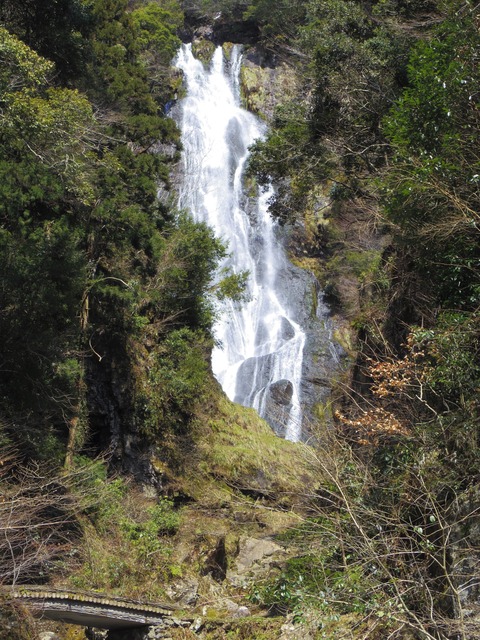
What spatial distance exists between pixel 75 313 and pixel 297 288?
53.7 ft

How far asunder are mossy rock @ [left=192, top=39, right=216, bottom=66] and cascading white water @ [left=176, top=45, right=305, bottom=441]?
36 centimetres

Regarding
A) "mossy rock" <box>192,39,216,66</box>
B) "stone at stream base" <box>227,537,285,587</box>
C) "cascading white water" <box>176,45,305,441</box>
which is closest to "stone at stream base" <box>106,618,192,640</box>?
"stone at stream base" <box>227,537,285,587</box>

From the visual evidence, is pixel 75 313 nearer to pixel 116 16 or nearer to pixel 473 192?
pixel 473 192

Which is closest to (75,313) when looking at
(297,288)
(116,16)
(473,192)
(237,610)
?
(237,610)

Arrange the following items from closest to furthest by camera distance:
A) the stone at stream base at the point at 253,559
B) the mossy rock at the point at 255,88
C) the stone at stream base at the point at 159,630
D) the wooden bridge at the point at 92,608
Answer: the wooden bridge at the point at 92,608 < the stone at stream base at the point at 159,630 < the stone at stream base at the point at 253,559 < the mossy rock at the point at 255,88

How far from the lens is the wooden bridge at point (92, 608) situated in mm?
7842

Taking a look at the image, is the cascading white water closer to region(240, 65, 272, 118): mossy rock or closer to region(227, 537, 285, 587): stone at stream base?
region(240, 65, 272, 118): mossy rock

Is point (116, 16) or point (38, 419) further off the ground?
point (116, 16)

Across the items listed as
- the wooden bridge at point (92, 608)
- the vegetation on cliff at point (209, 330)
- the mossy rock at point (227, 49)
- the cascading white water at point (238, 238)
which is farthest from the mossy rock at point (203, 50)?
the wooden bridge at point (92, 608)

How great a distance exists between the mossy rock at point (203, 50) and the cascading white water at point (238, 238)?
36 cm

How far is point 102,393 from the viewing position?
14648mm

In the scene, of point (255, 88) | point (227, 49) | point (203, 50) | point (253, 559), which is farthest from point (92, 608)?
point (227, 49)

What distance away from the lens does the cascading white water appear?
2230cm

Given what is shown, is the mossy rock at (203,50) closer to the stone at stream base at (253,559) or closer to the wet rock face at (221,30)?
the wet rock face at (221,30)
